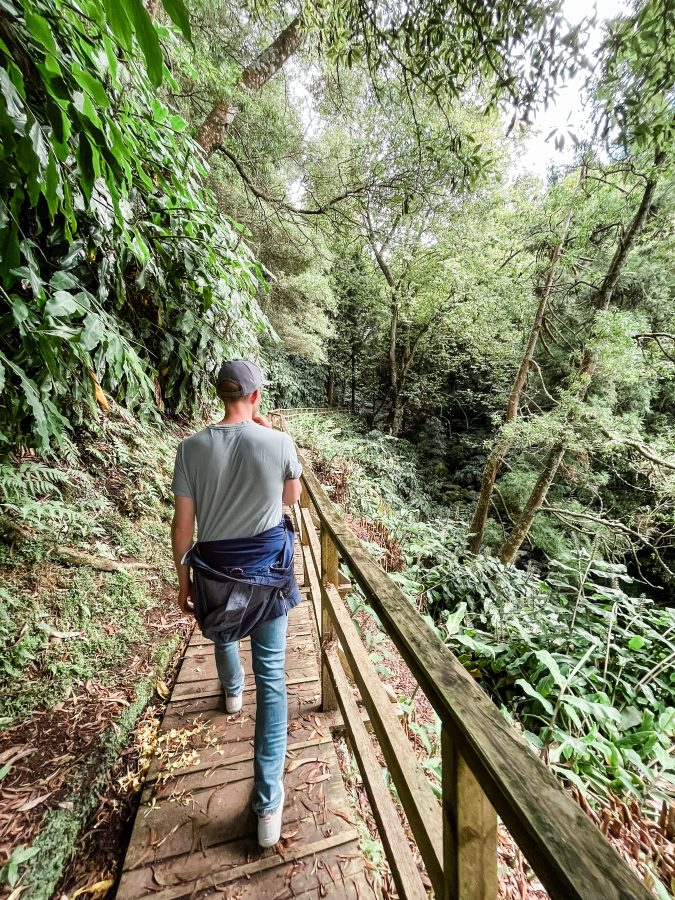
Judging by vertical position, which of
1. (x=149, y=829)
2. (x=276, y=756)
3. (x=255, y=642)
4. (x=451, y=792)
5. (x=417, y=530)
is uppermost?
(x=451, y=792)

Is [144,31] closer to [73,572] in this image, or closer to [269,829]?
[269,829]

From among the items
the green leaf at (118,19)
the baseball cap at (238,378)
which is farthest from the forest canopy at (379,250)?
the baseball cap at (238,378)

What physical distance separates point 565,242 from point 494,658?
8.86 m

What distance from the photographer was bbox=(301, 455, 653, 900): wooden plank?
1.54ft

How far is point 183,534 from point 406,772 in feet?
3.95

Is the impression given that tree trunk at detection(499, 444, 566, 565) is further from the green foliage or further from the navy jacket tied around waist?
the navy jacket tied around waist

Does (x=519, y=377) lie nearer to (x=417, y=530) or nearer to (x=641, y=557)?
(x=417, y=530)

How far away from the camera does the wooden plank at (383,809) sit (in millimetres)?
1046

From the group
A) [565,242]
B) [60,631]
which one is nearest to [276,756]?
[60,631]

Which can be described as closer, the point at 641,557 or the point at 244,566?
the point at 244,566

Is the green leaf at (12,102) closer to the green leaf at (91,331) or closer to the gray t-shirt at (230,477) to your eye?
the green leaf at (91,331)

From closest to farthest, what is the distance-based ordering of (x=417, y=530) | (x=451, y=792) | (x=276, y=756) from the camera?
(x=451, y=792), (x=276, y=756), (x=417, y=530)

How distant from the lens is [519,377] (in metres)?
8.20

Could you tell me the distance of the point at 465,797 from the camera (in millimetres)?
755
